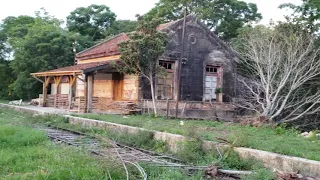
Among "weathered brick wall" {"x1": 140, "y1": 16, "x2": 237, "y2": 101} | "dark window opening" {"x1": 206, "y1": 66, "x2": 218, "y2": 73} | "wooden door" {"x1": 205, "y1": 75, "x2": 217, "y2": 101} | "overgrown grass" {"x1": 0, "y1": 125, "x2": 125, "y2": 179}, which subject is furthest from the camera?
"dark window opening" {"x1": 206, "y1": 66, "x2": 218, "y2": 73}

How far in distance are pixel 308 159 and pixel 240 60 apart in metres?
16.6

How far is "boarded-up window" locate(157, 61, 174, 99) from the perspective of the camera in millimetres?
20344

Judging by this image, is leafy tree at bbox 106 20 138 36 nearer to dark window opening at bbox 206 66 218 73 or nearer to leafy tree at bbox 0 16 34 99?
leafy tree at bbox 0 16 34 99

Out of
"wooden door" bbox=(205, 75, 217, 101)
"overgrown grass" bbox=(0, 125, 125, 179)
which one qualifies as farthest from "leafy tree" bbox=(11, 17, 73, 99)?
"overgrown grass" bbox=(0, 125, 125, 179)

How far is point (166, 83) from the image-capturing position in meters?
20.6

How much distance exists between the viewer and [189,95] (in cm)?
2133

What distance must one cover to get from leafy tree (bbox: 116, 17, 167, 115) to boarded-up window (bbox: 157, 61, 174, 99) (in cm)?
294

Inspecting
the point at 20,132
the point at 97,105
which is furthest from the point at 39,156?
the point at 97,105

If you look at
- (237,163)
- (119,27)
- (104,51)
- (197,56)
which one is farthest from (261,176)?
(119,27)

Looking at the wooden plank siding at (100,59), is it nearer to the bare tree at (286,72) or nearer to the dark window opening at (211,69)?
the dark window opening at (211,69)

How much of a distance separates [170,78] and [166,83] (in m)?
0.45

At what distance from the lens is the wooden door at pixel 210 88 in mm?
22188

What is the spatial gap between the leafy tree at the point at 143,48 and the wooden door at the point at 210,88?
18.3 feet

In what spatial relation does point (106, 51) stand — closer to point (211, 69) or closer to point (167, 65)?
point (167, 65)
